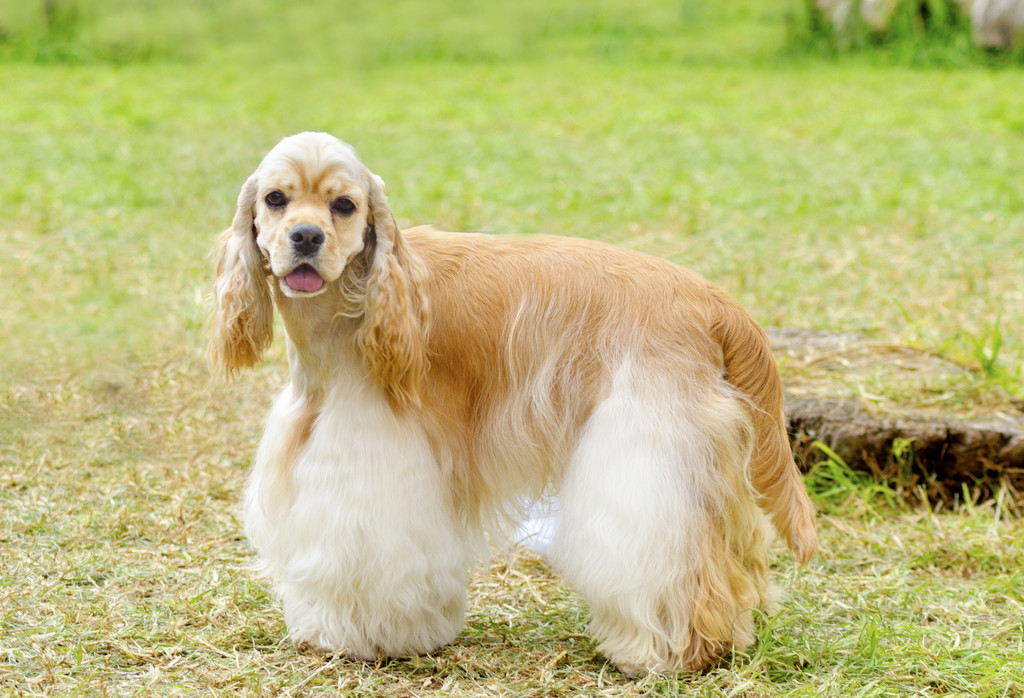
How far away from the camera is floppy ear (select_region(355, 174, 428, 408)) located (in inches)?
135

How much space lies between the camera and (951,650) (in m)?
3.76

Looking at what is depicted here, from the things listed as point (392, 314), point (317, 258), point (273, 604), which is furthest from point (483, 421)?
point (273, 604)

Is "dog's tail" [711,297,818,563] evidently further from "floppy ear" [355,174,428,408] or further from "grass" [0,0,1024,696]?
"floppy ear" [355,174,428,408]

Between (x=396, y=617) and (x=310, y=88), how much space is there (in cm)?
837

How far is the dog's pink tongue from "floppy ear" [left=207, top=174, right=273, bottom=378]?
0.24 metres

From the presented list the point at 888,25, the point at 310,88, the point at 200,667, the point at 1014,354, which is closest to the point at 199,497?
the point at 200,667

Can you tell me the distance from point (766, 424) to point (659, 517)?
1.80 ft

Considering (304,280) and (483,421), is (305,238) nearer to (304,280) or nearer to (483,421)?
(304,280)

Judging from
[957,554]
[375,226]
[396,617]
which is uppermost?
[375,226]

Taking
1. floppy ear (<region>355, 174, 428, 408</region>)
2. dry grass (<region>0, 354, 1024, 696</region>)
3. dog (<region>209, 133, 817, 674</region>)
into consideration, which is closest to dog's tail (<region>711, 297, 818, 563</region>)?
dog (<region>209, 133, 817, 674</region>)

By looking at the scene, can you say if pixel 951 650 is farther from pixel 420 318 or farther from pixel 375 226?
pixel 375 226

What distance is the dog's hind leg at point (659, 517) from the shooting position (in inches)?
135

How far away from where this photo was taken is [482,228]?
8805 millimetres

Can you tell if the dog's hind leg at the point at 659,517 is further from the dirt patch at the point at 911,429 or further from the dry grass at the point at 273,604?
the dirt patch at the point at 911,429
